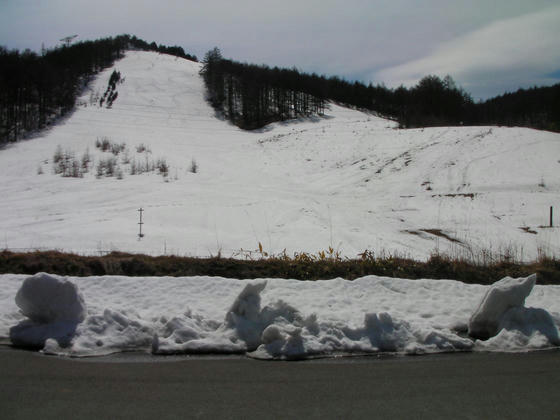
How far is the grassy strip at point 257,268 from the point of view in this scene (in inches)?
324

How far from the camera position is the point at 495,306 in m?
5.84

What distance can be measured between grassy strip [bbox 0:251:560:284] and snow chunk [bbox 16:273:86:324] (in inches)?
103

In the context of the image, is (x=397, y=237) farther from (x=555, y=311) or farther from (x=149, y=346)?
(x=149, y=346)

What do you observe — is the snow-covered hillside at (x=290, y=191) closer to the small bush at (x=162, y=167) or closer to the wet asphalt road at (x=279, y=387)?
the small bush at (x=162, y=167)

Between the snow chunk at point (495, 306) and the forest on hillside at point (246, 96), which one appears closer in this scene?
the snow chunk at point (495, 306)

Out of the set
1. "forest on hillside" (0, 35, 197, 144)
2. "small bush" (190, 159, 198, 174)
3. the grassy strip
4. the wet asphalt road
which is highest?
"forest on hillside" (0, 35, 197, 144)

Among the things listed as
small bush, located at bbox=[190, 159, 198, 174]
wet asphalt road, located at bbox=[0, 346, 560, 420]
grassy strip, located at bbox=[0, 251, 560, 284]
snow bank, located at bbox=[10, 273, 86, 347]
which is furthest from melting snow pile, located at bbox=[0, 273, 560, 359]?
small bush, located at bbox=[190, 159, 198, 174]

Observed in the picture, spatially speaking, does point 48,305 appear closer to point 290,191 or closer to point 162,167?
point 290,191

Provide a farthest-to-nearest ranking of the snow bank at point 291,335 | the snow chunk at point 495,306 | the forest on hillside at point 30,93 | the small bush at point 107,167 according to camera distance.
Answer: the forest on hillside at point 30,93, the small bush at point 107,167, the snow chunk at point 495,306, the snow bank at point 291,335

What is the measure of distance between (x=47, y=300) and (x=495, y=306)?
5.62 meters

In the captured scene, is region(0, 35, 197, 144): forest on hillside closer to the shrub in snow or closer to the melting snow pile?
the shrub in snow

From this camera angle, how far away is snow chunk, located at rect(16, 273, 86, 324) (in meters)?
5.45

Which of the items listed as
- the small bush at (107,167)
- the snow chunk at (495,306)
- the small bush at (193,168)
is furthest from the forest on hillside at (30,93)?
the snow chunk at (495,306)

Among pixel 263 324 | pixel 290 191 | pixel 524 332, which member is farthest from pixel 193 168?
pixel 524 332
